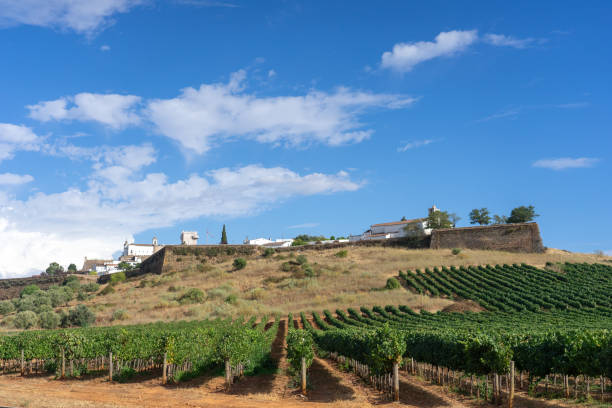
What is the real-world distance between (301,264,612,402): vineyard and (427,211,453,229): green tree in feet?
90.7

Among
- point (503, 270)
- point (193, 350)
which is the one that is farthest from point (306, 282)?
point (193, 350)

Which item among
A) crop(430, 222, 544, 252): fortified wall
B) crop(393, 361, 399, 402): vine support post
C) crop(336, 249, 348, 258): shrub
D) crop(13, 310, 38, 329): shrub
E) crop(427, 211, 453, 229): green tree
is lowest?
crop(13, 310, 38, 329): shrub

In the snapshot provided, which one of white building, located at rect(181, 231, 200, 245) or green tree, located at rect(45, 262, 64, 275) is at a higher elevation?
white building, located at rect(181, 231, 200, 245)

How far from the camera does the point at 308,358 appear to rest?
2150cm

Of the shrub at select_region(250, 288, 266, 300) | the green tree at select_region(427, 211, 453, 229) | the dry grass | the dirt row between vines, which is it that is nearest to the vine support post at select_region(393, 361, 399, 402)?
the dirt row between vines

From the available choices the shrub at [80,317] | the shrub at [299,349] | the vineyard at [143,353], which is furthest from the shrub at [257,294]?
the shrub at [299,349]

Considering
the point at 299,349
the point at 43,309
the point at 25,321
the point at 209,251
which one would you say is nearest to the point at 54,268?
the point at 209,251

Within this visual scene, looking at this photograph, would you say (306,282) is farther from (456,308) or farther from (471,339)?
(471,339)

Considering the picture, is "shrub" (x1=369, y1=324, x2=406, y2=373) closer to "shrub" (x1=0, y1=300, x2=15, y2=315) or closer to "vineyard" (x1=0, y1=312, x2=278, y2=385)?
"vineyard" (x1=0, y1=312, x2=278, y2=385)

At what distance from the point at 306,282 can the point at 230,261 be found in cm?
2397

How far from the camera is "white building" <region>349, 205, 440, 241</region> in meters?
89.8

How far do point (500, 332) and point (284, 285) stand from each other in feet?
164

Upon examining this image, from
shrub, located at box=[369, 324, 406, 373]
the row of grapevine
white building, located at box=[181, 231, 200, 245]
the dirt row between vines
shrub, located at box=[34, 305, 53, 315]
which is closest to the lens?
the dirt row between vines

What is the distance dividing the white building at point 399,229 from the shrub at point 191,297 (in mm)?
44027
